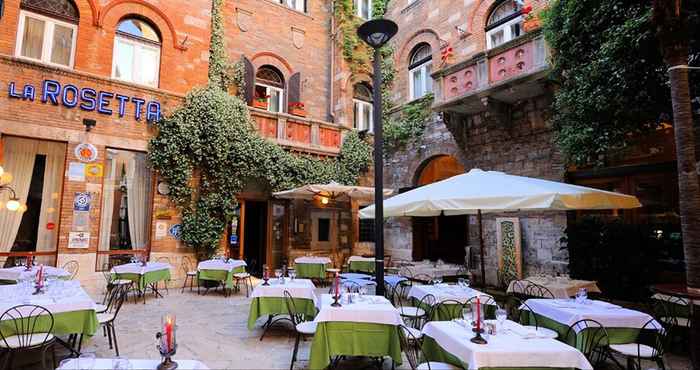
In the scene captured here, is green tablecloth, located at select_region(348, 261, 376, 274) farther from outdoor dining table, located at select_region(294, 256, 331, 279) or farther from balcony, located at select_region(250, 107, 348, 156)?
balcony, located at select_region(250, 107, 348, 156)

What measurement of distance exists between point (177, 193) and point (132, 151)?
1.40m

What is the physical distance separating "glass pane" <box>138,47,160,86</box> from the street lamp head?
7011mm

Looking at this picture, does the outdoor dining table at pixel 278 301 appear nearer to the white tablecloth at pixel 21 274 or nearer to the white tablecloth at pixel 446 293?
the white tablecloth at pixel 446 293

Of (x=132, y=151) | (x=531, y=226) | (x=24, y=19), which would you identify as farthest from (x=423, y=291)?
(x=24, y=19)

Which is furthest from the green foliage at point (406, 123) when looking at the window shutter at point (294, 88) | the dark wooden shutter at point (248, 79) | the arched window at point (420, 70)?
the dark wooden shutter at point (248, 79)

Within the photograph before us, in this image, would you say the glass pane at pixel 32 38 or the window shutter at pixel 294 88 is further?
the window shutter at pixel 294 88

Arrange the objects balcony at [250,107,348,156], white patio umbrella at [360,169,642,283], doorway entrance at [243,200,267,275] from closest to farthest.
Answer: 1. white patio umbrella at [360,169,642,283]
2. balcony at [250,107,348,156]
3. doorway entrance at [243,200,267,275]

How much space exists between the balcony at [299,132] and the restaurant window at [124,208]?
11.1 ft

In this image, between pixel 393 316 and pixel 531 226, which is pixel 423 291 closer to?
pixel 393 316

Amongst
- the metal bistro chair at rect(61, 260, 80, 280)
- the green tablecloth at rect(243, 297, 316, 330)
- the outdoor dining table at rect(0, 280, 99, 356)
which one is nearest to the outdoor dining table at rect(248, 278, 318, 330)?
the green tablecloth at rect(243, 297, 316, 330)

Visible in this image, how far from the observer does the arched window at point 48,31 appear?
27.9 ft

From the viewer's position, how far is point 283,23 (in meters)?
13.2

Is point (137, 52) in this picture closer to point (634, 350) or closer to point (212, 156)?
point (212, 156)

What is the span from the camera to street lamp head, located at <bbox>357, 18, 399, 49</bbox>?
16.5 feet
